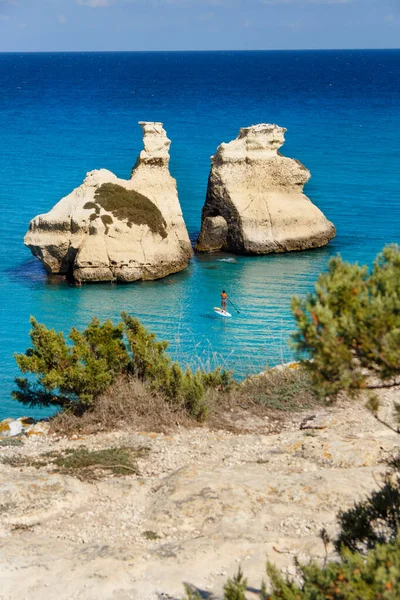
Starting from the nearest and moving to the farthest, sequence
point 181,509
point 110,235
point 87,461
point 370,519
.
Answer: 1. point 370,519
2. point 181,509
3. point 87,461
4. point 110,235

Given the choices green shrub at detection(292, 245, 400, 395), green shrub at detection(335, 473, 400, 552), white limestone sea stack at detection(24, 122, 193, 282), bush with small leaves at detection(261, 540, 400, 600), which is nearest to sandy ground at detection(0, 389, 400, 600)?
green shrub at detection(335, 473, 400, 552)

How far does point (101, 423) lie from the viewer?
48.3 feet

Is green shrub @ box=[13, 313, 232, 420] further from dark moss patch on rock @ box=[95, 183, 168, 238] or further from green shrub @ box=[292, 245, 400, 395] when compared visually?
dark moss patch on rock @ box=[95, 183, 168, 238]

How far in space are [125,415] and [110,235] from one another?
1675 centimetres

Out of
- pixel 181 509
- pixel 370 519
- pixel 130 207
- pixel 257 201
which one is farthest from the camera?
pixel 257 201

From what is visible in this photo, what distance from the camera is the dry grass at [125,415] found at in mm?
14586

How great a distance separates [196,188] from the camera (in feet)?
156

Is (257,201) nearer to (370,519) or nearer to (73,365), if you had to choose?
(73,365)

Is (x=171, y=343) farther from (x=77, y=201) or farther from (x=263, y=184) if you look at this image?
(x=263, y=184)

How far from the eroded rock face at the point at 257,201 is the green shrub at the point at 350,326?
88.8ft

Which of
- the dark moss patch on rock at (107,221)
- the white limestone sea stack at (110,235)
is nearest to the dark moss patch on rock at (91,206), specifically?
the white limestone sea stack at (110,235)

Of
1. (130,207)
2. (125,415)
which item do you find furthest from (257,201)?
(125,415)

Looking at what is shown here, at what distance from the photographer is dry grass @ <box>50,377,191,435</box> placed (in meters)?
14.6

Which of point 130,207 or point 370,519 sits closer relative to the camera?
point 370,519
